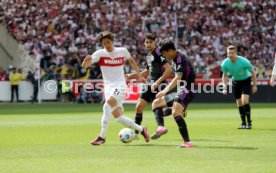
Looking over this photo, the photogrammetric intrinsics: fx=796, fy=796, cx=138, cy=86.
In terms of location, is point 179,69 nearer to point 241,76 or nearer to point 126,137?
point 126,137

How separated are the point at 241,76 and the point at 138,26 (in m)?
22.6

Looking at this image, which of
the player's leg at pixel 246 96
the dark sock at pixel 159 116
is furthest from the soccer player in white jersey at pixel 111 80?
the player's leg at pixel 246 96

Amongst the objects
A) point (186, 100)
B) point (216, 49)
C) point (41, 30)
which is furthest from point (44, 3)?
point (186, 100)

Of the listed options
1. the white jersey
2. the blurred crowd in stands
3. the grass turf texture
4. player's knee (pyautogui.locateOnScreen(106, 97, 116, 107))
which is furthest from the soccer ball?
the blurred crowd in stands

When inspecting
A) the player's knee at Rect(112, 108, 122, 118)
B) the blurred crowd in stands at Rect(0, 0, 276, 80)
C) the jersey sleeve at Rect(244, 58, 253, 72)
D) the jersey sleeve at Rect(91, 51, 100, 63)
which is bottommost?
the player's knee at Rect(112, 108, 122, 118)

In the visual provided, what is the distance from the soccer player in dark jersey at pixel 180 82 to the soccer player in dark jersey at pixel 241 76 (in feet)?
18.6

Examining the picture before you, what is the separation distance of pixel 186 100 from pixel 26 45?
28642 mm

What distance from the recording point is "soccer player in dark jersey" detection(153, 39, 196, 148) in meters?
14.6

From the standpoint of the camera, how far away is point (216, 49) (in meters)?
42.6

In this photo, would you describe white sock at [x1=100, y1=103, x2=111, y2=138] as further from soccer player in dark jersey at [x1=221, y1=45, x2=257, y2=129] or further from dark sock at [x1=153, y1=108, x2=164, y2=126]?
soccer player in dark jersey at [x1=221, y1=45, x2=257, y2=129]

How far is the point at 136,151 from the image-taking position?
14344 mm

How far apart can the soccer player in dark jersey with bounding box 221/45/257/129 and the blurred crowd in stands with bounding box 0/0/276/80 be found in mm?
19910

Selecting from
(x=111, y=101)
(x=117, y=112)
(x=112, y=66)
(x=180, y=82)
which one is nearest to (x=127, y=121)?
(x=117, y=112)

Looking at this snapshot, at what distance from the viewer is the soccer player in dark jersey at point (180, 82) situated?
575 inches
